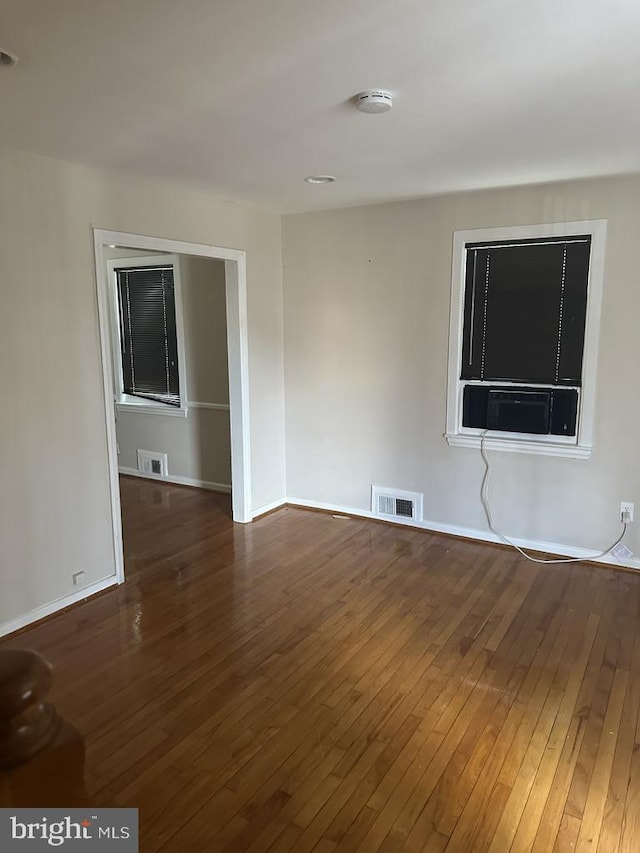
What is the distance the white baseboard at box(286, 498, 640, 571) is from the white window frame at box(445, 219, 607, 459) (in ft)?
2.11

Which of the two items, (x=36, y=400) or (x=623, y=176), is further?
(x=623, y=176)

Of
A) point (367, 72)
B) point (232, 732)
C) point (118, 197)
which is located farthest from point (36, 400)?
point (367, 72)

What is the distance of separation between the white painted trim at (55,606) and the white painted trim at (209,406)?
6.96ft

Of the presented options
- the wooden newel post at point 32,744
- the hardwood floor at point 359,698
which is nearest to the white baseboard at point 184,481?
the hardwood floor at point 359,698

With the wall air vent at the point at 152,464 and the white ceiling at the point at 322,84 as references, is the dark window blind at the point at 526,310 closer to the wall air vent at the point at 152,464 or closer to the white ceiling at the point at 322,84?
the white ceiling at the point at 322,84

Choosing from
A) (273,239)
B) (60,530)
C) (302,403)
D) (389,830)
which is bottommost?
(389,830)

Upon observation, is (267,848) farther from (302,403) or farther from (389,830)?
(302,403)

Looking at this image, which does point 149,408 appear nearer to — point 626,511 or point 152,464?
point 152,464

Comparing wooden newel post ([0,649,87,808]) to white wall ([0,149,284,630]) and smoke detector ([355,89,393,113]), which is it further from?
white wall ([0,149,284,630])

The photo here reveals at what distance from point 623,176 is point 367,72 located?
89.5 inches

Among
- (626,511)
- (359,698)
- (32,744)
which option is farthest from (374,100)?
(626,511)

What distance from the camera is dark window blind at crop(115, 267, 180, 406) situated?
570cm

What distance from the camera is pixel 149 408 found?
5.91m

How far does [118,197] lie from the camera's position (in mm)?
3480
